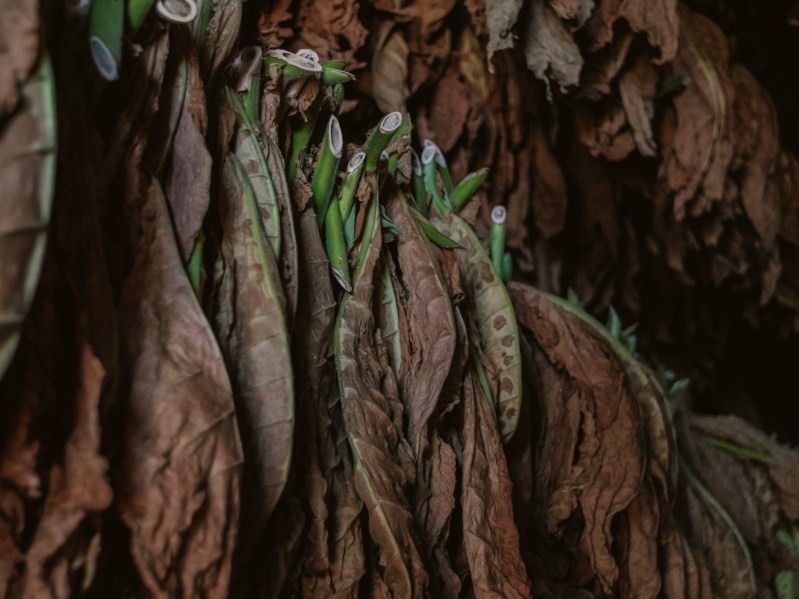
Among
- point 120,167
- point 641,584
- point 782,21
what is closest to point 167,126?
point 120,167

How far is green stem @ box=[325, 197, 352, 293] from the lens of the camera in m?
0.64

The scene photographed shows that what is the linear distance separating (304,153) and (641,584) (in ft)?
2.14

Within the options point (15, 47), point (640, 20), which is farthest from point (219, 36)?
point (640, 20)

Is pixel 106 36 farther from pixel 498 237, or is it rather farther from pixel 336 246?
pixel 498 237

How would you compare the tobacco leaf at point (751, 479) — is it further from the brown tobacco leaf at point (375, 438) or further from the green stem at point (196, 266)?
the green stem at point (196, 266)

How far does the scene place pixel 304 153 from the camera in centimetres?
69

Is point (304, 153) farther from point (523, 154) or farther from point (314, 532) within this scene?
point (523, 154)

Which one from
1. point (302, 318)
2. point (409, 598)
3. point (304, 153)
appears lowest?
point (409, 598)

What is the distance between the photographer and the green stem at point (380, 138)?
2.22ft

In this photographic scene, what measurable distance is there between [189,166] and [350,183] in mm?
205

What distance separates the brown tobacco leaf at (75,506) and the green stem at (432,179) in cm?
56

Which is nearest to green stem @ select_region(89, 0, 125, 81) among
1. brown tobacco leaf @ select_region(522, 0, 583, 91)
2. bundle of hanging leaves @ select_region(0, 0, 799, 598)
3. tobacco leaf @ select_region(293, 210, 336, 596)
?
bundle of hanging leaves @ select_region(0, 0, 799, 598)

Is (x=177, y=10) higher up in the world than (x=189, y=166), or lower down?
higher up

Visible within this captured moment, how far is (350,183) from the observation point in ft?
2.24
